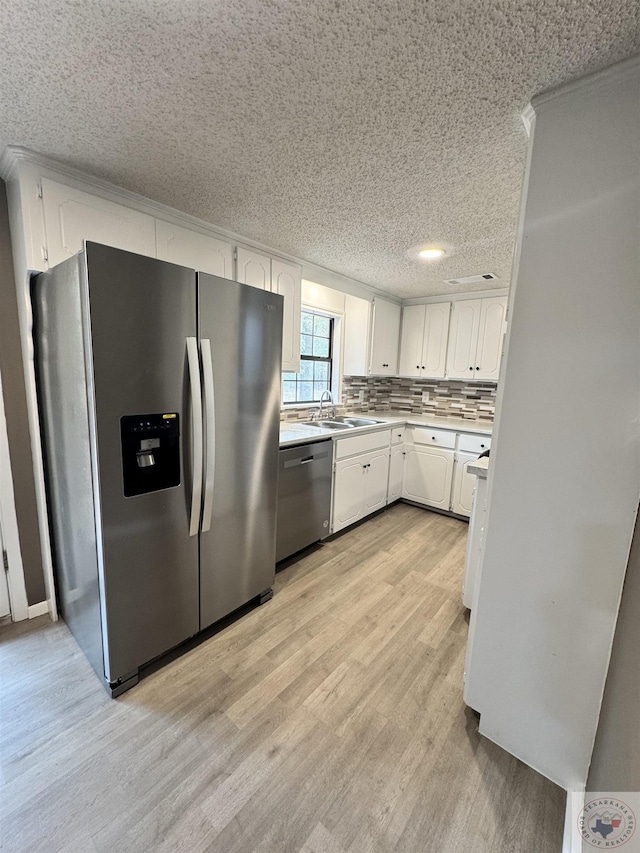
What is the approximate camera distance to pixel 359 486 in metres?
3.19

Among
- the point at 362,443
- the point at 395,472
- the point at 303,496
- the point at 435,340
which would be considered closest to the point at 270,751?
the point at 303,496

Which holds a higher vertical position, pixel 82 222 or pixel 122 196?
pixel 122 196

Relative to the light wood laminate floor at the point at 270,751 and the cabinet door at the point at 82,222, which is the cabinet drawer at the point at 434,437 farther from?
the cabinet door at the point at 82,222

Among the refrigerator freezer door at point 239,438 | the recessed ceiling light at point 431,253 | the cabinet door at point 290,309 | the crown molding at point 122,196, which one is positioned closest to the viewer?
the crown molding at point 122,196

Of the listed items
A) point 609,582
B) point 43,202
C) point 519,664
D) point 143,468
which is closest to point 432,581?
point 519,664

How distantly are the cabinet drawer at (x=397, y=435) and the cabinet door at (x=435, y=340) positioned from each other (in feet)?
2.54

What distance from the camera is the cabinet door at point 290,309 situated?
2.71 metres

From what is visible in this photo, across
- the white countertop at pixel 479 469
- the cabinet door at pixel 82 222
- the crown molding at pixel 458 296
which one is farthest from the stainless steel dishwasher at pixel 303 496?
the crown molding at pixel 458 296

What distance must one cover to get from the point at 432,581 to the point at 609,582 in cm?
A: 149

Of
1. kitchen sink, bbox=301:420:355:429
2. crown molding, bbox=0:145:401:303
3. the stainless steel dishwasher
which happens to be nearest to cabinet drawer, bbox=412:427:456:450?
kitchen sink, bbox=301:420:355:429

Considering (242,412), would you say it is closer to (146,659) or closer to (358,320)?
(146,659)

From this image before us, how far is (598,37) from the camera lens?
35.7 inches

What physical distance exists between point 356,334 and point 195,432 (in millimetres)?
2603

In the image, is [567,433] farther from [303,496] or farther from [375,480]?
[375,480]
